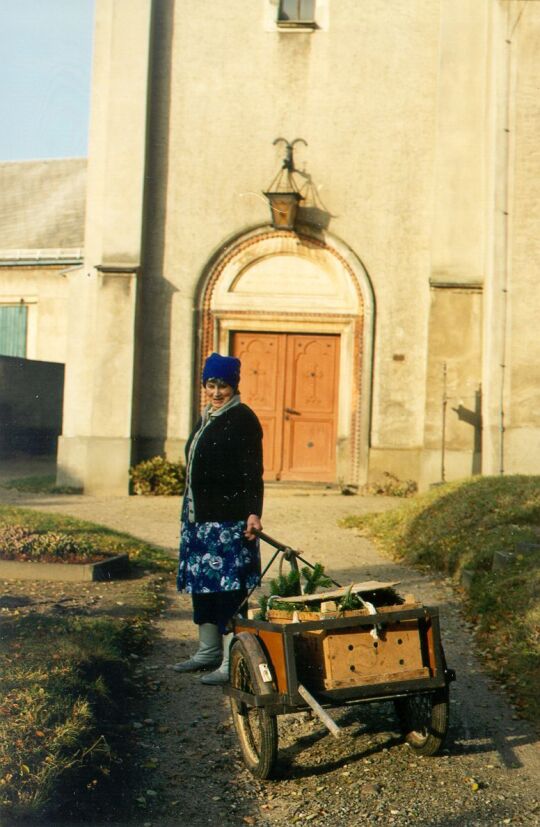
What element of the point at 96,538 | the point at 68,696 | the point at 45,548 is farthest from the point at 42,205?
the point at 68,696

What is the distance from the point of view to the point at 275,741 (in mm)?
4395

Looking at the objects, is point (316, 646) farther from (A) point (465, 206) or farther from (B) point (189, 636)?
(A) point (465, 206)

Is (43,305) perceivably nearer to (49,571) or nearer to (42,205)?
(42,205)

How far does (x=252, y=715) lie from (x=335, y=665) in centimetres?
70

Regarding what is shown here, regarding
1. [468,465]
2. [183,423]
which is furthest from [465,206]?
[183,423]

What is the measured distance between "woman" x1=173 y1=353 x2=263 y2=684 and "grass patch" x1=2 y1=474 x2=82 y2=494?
32.7ft

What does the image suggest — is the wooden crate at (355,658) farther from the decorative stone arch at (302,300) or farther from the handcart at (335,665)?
the decorative stone arch at (302,300)

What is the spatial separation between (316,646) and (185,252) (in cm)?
1199

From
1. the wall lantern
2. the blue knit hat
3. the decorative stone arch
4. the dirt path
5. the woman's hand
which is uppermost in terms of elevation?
the wall lantern

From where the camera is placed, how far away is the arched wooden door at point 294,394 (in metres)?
16.0

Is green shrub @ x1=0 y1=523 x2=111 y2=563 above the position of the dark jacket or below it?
below

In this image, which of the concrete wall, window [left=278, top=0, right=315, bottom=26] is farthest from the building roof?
window [left=278, top=0, right=315, bottom=26]

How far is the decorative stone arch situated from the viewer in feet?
51.4

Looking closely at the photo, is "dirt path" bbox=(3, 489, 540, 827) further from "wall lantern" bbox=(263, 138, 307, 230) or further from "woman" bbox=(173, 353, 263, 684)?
"wall lantern" bbox=(263, 138, 307, 230)
